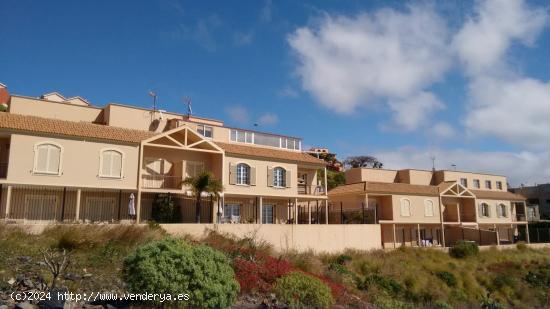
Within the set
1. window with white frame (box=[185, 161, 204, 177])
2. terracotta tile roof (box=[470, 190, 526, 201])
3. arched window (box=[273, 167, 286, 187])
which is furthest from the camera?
terracotta tile roof (box=[470, 190, 526, 201])

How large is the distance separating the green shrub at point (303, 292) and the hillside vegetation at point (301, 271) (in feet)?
0.10

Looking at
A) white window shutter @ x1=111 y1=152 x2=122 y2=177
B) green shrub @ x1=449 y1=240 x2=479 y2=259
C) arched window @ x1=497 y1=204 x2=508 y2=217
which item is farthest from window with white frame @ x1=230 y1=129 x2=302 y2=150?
arched window @ x1=497 y1=204 x2=508 y2=217

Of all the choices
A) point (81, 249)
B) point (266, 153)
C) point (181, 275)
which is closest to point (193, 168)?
point (266, 153)

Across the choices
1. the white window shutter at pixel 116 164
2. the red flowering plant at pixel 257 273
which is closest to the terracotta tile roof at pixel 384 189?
the white window shutter at pixel 116 164

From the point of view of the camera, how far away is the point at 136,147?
88.1 feet

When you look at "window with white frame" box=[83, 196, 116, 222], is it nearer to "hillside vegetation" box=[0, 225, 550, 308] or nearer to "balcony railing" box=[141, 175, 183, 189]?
"balcony railing" box=[141, 175, 183, 189]

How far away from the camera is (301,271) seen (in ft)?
55.2

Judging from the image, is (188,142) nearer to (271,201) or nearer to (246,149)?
(246,149)

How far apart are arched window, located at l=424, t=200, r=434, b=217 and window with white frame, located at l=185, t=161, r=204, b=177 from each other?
21474 mm

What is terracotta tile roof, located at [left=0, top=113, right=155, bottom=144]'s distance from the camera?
23.9 meters

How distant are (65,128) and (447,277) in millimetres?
25185

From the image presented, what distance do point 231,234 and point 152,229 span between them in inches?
205

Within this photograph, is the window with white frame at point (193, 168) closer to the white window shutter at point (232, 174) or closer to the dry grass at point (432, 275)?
the white window shutter at point (232, 174)

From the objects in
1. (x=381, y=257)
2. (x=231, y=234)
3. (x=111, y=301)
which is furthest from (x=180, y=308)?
(x=381, y=257)
